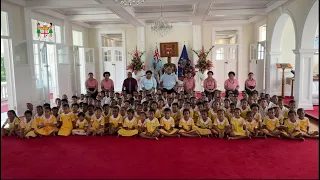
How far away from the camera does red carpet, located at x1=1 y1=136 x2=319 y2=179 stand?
11.8 ft

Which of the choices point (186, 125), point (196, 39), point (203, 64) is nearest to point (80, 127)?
point (186, 125)

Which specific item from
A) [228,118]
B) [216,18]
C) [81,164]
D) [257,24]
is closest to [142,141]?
[81,164]

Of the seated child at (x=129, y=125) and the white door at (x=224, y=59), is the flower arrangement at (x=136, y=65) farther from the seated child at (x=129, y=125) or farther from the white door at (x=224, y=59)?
the seated child at (x=129, y=125)

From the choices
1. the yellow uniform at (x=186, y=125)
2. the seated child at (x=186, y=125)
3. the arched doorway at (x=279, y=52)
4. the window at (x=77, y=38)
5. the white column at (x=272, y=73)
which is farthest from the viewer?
the window at (x=77, y=38)

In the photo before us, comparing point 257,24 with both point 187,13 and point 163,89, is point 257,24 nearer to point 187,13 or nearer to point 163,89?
point 187,13

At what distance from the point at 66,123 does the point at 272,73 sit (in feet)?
23.1

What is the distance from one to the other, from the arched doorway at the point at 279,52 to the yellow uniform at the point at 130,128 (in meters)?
5.71

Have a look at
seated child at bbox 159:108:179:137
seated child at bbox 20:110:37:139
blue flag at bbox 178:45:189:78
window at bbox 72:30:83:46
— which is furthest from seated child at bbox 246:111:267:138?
window at bbox 72:30:83:46

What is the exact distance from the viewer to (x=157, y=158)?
165 inches

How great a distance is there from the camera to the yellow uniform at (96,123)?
5673 millimetres

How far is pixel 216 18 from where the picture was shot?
1136cm

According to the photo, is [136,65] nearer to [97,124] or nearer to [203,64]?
[203,64]

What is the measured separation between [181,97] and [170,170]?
3.27m

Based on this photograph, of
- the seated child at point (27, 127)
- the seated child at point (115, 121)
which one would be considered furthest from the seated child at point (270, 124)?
the seated child at point (27, 127)
